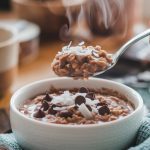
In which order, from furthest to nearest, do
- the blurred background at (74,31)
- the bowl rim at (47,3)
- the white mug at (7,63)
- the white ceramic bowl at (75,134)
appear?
the bowl rim at (47,3) → the blurred background at (74,31) → the white mug at (7,63) → the white ceramic bowl at (75,134)

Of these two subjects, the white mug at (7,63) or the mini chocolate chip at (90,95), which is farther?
the white mug at (7,63)

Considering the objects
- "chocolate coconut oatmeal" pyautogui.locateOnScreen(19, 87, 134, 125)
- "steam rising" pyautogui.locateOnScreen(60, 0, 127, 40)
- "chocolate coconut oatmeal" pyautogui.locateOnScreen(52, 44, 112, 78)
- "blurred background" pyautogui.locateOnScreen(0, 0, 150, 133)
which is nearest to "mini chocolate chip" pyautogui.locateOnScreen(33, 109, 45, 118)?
"chocolate coconut oatmeal" pyautogui.locateOnScreen(19, 87, 134, 125)

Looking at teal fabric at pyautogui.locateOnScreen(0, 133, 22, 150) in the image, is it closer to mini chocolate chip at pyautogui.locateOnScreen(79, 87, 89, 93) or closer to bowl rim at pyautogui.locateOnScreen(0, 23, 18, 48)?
mini chocolate chip at pyautogui.locateOnScreen(79, 87, 89, 93)

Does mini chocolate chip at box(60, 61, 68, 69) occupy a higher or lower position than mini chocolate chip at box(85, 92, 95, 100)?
higher

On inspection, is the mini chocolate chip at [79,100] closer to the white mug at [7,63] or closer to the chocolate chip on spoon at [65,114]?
the chocolate chip on spoon at [65,114]

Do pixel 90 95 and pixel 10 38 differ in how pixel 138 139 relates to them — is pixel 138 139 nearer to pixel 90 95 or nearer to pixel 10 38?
pixel 90 95

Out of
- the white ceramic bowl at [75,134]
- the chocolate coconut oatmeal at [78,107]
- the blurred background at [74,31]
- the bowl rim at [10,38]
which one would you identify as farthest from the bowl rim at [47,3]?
the white ceramic bowl at [75,134]

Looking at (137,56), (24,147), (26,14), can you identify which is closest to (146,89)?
(137,56)
